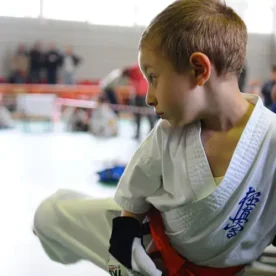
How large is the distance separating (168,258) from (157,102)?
31cm

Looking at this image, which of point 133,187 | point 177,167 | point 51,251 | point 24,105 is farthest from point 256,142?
point 24,105

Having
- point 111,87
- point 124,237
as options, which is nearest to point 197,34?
point 124,237

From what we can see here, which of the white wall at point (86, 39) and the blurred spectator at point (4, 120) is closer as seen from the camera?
the blurred spectator at point (4, 120)

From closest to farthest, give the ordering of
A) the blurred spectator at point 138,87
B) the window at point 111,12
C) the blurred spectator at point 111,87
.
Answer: the blurred spectator at point 138,87 → the blurred spectator at point 111,87 → the window at point 111,12

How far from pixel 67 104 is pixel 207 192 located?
19.9 feet

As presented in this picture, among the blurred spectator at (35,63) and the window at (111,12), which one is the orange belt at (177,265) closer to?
the blurred spectator at (35,63)

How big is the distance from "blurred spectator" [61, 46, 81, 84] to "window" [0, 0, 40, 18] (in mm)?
945

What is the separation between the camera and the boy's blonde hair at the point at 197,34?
91 cm

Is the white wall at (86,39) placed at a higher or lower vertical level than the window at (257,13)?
lower

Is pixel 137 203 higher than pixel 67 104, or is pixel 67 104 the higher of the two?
pixel 137 203

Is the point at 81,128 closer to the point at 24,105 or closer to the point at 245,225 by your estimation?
the point at 24,105

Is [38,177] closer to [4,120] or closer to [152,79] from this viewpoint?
[152,79]

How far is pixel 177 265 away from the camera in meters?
1.04

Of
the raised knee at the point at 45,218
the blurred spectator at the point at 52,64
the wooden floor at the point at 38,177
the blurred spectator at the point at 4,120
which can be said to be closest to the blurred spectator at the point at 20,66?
the blurred spectator at the point at 52,64
